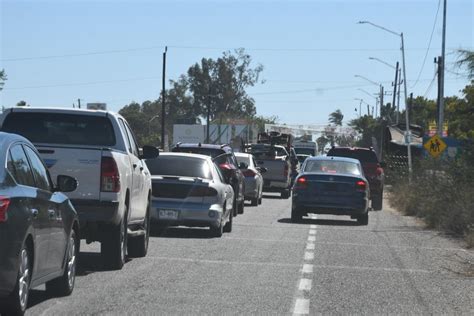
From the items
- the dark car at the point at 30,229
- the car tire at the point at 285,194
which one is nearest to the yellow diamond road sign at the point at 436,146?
the car tire at the point at 285,194

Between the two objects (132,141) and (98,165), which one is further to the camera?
(132,141)

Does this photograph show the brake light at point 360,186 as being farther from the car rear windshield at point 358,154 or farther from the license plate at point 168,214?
the car rear windshield at point 358,154

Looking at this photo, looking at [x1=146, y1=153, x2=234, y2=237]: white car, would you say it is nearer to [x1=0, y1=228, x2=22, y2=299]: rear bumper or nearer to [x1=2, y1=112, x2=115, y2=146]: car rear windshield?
[x1=2, y1=112, x2=115, y2=146]: car rear windshield

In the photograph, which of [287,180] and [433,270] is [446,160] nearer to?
[287,180]

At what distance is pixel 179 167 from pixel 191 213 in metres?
1.18

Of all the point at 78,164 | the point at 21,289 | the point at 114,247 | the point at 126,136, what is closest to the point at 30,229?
the point at 21,289

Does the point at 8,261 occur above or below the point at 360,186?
above

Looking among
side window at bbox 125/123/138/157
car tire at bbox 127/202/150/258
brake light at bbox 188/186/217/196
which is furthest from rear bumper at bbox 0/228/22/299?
brake light at bbox 188/186/217/196

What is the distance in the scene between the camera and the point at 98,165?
1266cm

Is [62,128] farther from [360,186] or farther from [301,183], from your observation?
[360,186]

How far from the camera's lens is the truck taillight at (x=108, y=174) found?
41.6 ft

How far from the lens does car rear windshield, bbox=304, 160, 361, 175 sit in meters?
25.6

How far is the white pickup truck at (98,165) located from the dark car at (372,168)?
1827cm

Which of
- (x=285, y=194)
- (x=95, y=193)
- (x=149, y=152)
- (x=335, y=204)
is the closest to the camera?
(x=95, y=193)
